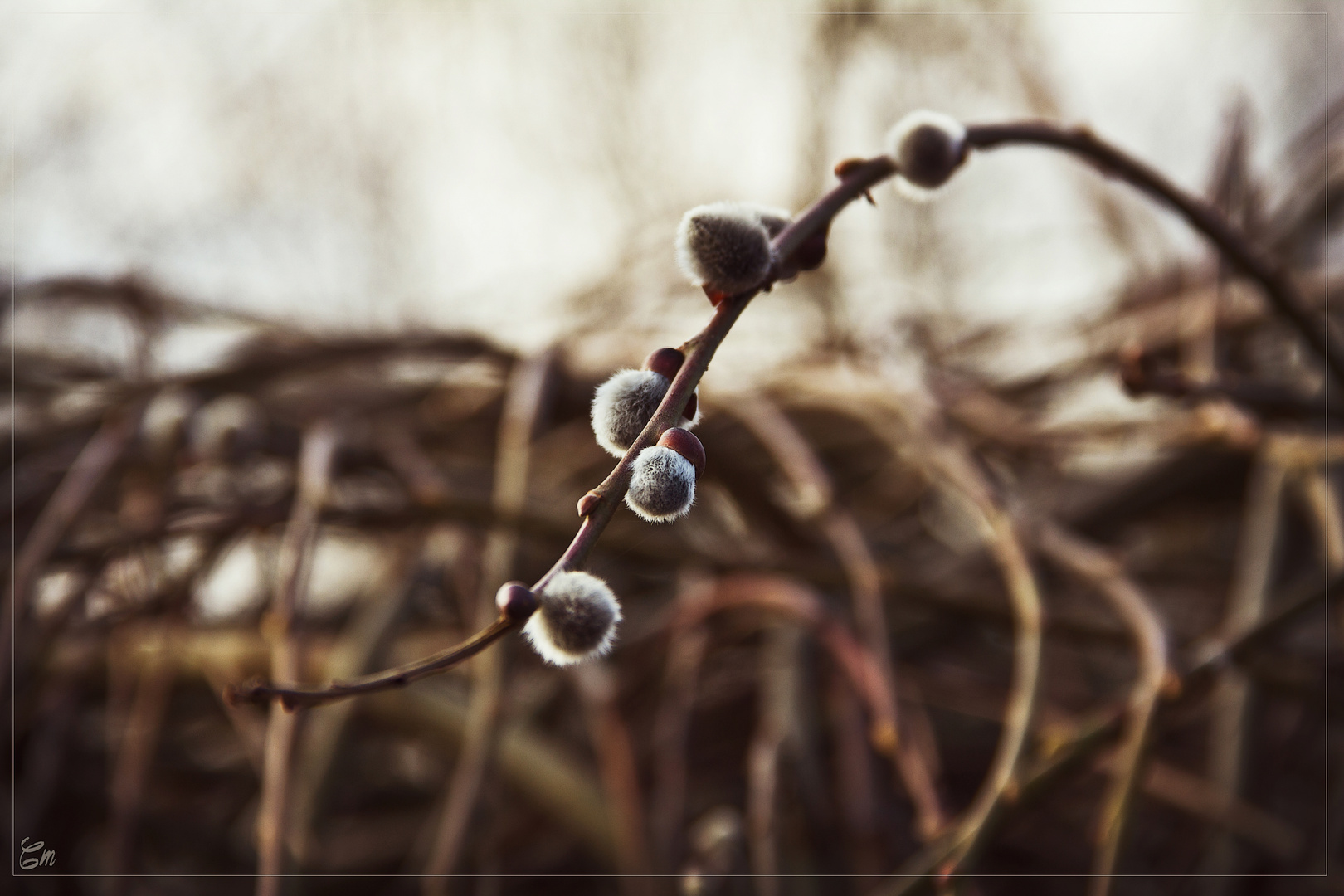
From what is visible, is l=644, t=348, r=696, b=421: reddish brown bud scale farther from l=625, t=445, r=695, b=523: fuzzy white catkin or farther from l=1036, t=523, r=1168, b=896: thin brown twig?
l=1036, t=523, r=1168, b=896: thin brown twig

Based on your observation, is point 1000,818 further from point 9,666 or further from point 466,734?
point 9,666

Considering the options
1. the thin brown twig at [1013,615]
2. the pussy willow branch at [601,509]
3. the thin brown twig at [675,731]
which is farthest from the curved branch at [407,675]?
the thin brown twig at [675,731]

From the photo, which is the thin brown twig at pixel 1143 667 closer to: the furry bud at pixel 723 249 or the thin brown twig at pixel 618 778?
the thin brown twig at pixel 618 778

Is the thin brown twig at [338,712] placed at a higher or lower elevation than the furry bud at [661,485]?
higher

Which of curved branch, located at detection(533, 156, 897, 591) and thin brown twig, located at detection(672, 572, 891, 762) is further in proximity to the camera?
thin brown twig, located at detection(672, 572, 891, 762)

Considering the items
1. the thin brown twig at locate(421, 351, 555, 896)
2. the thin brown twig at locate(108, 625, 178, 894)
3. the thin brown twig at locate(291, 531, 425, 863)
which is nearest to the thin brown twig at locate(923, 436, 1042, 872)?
the thin brown twig at locate(421, 351, 555, 896)

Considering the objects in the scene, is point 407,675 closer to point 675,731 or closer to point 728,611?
point 675,731

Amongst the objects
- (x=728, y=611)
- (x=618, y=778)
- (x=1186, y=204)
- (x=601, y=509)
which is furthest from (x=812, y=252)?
(x=728, y=611)
